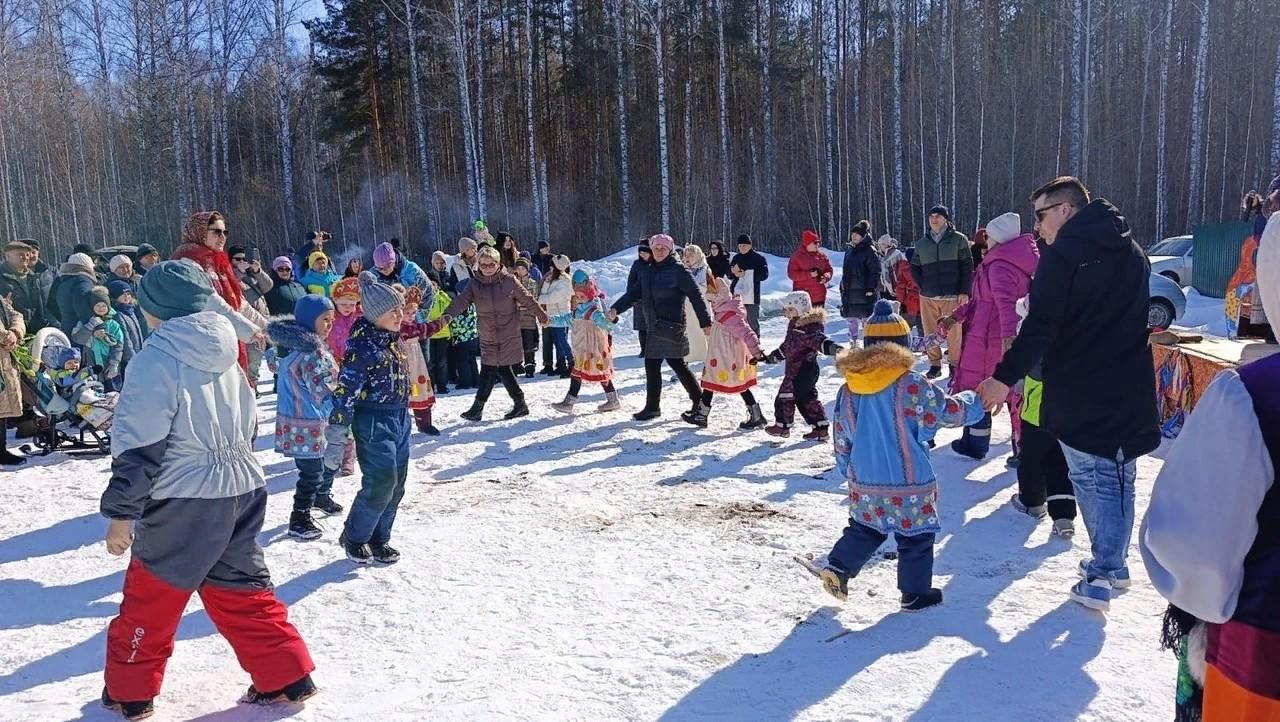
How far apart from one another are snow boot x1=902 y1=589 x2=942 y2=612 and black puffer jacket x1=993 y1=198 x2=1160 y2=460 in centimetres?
87

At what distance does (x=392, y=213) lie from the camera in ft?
92.2

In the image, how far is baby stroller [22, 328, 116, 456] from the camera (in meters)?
6.96

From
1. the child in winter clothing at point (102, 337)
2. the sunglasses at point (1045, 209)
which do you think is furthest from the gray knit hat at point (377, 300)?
the child in winter clothing at point (102, 337)

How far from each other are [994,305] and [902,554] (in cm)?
285

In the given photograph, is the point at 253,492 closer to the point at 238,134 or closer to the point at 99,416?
the point at 99,416

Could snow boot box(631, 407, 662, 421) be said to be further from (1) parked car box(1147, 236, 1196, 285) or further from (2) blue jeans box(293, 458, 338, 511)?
(1) parked car box(1147, 236, 1196, 285)

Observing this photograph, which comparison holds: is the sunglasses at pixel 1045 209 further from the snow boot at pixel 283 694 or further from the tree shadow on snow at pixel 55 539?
the tree shadow on snow at pixel 55 539

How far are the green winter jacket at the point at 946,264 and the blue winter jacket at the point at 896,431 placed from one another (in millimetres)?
5277

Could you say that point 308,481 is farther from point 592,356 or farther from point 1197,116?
point 1197,116

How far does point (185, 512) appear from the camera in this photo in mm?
2875

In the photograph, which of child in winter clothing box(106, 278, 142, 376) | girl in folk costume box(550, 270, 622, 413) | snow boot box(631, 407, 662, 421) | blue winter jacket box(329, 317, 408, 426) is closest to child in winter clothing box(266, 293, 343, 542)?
blue winter jacket box(329, 317, 408, 426)

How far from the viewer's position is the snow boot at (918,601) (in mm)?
3678

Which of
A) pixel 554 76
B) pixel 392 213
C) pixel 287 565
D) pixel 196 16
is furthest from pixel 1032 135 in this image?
pixel 287 565

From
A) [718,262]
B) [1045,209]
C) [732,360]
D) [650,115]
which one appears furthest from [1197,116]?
[1045,209]
